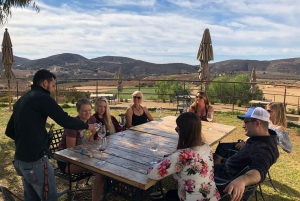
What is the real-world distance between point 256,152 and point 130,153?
116cm

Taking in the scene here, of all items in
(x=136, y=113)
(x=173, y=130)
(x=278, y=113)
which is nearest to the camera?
(x=278, y=113)

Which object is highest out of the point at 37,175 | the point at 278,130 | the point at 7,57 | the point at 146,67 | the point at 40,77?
the point at 146,67

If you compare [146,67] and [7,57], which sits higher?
[146,67]

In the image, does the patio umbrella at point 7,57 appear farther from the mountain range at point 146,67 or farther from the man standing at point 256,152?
the mountain range at point 146,67

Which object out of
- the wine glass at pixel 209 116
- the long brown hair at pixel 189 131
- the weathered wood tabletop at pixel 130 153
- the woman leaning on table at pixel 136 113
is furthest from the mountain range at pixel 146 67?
the long brown hair at pixel 189 131

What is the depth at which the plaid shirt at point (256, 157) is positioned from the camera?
1.74 meters

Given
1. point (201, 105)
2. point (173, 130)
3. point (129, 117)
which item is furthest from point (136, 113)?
point (201, 105)

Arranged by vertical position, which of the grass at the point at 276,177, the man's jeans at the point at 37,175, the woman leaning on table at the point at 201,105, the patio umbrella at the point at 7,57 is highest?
the patio umbrella at the point at 7,57

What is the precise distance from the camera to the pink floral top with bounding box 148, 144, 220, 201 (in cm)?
167

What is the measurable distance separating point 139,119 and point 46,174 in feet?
7.38

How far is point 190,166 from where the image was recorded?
1.67 meters

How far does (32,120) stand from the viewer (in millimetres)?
1846

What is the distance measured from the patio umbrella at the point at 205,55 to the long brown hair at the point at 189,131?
6.38 metres

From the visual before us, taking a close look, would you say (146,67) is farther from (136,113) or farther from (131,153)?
(131,153)
